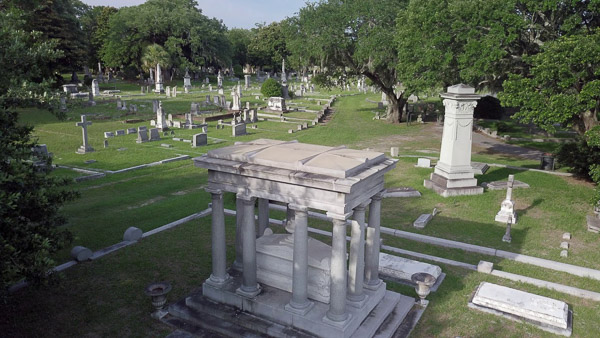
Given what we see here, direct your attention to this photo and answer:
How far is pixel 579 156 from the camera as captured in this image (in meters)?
18.9

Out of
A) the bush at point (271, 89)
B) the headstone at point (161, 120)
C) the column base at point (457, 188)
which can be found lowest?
the column base at point (457, 188)

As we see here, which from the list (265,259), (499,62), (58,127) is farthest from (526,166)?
(58,127)

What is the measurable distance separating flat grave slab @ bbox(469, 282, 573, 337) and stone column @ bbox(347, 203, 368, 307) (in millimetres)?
2694

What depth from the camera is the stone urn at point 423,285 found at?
920 cm

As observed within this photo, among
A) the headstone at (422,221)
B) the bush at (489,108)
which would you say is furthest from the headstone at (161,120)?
the bush at (489,108)

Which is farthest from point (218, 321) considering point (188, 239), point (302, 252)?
point (188, 239)

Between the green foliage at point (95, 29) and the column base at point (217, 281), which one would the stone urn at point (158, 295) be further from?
the green foliage at point (95, 29)

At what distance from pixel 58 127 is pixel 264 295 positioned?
2940 cm

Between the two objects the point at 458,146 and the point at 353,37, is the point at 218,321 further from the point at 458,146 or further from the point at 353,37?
the point at 353,37

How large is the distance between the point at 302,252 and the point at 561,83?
41.7 ft

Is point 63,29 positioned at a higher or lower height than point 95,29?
lower

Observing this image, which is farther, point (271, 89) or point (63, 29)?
point (271, 89)

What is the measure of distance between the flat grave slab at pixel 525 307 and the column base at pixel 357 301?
2563 millimetres

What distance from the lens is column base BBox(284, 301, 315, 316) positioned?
8.12m
